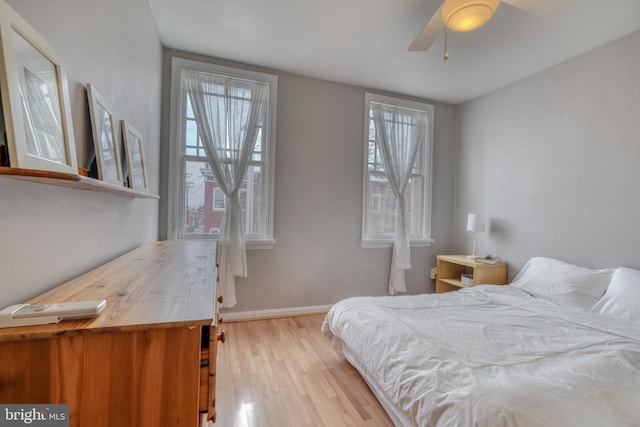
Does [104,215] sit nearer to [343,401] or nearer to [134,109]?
[134,109]

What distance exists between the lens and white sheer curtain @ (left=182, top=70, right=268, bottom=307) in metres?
2.76

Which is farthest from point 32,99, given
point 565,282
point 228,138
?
point 565,282

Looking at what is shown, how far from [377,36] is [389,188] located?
175 centimetres

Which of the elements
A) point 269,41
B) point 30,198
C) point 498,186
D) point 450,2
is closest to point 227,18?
point 269,41

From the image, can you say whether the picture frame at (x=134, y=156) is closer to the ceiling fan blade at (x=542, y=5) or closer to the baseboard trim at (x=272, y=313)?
the baseboard trim at (x=272, y=313)

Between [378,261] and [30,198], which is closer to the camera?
[30,198]

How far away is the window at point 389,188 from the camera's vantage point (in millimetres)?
3453

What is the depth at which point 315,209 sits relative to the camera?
127 inches

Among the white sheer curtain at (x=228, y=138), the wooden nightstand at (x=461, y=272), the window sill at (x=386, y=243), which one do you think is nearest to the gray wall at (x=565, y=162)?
the wooden nightstand at (x=461, y=272)

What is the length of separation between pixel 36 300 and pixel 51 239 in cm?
23

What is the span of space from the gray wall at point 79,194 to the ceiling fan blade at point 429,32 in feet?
5.78

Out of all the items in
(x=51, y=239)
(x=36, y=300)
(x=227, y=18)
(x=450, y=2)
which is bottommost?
(x=36, y=300)

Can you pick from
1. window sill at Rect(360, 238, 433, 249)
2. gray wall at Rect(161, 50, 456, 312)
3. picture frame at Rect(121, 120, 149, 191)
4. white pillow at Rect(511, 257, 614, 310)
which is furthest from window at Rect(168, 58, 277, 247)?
white pillow at Rect(511, 257, 614, 310)

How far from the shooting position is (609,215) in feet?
7.71
